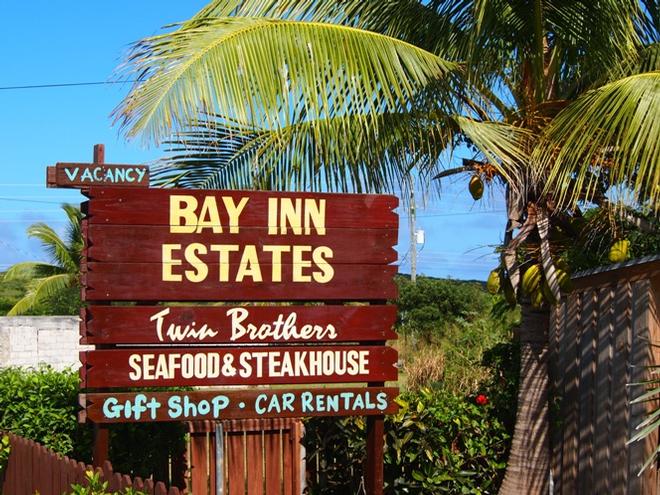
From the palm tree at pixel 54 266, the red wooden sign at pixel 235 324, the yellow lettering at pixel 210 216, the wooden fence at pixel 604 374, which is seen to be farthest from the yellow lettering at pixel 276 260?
the palm tree at pixel 54 266

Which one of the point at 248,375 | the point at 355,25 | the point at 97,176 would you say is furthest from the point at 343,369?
the point at 355,25

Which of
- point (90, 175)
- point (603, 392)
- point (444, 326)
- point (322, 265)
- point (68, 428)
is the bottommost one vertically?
point (444, 326)

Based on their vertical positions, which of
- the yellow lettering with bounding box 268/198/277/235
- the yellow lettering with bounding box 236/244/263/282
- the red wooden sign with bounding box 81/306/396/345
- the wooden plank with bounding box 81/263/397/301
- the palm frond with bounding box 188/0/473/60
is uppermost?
the palm frond with bounding box 188/0/473/60

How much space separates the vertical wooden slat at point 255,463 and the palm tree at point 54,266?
1964 centimetres

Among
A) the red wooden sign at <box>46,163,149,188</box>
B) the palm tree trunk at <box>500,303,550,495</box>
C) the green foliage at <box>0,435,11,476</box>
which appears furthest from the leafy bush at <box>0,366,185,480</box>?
the palm tree trunk at <box>500,303,550,495</box>

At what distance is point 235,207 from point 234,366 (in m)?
1.25

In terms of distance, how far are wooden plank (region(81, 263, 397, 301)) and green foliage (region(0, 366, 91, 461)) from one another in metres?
2.64

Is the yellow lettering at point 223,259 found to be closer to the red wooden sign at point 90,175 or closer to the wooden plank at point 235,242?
the wooden plank at point 235,242

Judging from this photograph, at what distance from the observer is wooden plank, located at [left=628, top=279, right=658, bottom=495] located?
7.21 m

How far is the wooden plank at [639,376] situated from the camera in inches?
284

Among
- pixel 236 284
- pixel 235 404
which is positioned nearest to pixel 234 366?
pixel 235 404

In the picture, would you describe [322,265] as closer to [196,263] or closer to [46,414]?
[196,263]

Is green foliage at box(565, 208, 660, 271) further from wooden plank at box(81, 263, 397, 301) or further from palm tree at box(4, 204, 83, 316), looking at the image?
palm tree at box(4, 204, 83, 316)

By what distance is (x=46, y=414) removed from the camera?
949 centimetres
